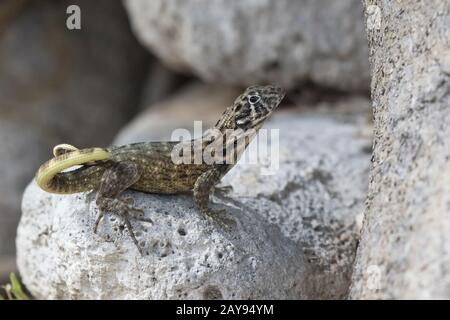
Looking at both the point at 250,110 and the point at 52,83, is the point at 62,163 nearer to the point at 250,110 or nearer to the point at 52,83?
the point at 250,110

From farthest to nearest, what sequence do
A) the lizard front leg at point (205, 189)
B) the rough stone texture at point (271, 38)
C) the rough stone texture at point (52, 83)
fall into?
the rough stone texture at point (52, 83), the rough stone texture at point (271, 38), the lizard front leg at point (205, 189)

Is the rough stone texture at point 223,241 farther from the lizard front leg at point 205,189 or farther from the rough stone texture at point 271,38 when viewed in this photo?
the rough stone texture at point 271,38

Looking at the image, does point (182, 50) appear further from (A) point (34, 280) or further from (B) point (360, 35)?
(A) point (34, 280)

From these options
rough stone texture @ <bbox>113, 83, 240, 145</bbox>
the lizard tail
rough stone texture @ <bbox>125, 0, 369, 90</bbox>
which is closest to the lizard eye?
the lizard tail

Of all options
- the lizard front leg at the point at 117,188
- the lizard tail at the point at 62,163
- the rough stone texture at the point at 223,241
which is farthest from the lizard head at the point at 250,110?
the lizard tail at the point at 62,163

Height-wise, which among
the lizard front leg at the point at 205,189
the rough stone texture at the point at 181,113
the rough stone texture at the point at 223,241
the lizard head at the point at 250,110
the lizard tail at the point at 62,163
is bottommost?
the rough stone texture at the point at 223,241

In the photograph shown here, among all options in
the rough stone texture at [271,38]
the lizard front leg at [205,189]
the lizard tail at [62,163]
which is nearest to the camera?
the lizard tail at [62,163]
